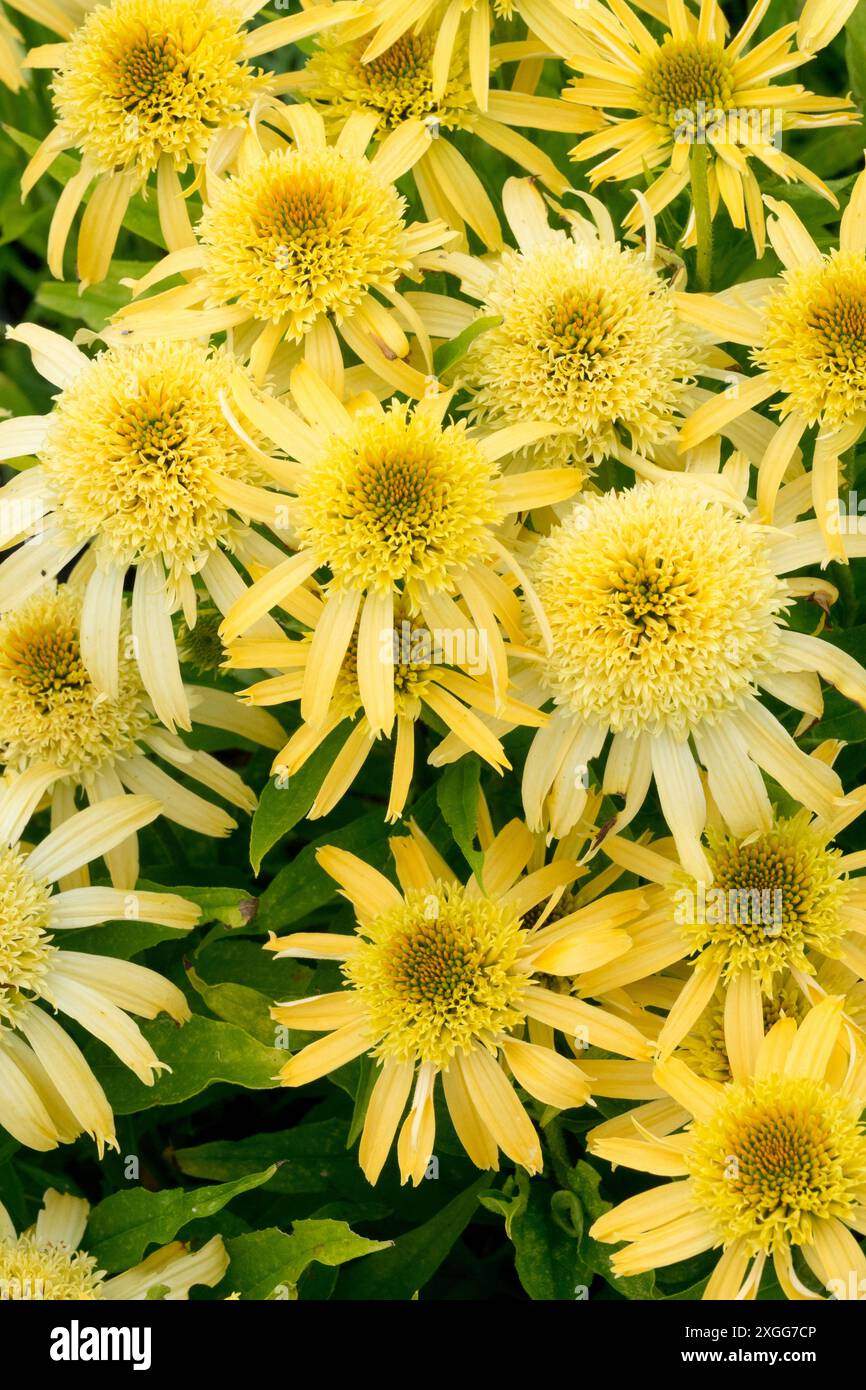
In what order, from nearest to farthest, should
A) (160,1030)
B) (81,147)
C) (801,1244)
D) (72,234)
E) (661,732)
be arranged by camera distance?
(801,1244) < (661,732) < (160,1030) < (81,147) < (72,234)

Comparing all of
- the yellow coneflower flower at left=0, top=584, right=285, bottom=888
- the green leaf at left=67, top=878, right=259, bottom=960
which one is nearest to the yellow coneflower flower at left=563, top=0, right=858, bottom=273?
the yellow coneflower flower at left=0, top=584, right=285, bottom=888

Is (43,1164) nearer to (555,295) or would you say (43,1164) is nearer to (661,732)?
(661,732)

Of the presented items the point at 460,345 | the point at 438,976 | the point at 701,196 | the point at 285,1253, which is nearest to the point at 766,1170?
the point at 438,976

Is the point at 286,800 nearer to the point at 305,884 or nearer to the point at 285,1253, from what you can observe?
the point at 305,884

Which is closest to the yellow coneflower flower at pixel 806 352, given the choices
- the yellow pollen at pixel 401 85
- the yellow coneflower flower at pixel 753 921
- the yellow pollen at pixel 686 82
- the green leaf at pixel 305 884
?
the yellow pollen at pixel 686 82

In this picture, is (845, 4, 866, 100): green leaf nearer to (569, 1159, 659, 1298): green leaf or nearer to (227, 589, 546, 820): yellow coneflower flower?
(227, 589, 546, 820): yellow coneflower flower

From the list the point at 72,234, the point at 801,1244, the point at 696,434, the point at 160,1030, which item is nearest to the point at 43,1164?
the point at 160,1030

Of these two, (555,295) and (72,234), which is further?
(72,234)
